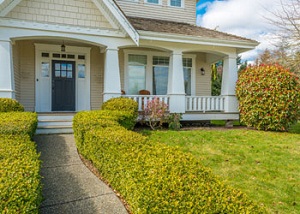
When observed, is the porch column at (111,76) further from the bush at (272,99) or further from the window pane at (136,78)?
the bush at (272,99)

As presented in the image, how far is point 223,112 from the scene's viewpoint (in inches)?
388

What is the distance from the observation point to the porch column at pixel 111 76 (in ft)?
27.3

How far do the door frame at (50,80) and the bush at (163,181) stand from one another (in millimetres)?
6561

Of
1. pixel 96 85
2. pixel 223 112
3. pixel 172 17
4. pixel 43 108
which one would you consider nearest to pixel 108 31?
pixel 96 85

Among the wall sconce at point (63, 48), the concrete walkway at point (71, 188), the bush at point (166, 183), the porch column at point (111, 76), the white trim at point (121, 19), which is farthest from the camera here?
the wall sconce at point (63, 48)

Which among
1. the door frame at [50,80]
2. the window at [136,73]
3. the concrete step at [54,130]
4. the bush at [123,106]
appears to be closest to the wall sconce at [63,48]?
the door frame at [50,80]

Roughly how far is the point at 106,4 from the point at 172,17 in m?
5.05

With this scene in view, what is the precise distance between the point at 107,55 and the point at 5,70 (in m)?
3.20

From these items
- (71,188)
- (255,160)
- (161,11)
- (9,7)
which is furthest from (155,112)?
(161,11)

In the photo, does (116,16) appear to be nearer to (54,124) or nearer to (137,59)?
(137,59)

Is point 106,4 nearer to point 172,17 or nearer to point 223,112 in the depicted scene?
point 172,17

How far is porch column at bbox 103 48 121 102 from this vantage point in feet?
27.3

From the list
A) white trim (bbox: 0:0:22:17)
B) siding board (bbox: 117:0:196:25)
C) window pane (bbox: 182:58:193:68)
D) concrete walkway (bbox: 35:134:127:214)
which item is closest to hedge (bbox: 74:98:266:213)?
concrete walkway (bbox: 35:134:127:214)

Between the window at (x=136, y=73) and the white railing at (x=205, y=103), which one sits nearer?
the white railing at (x=205, y=103)
